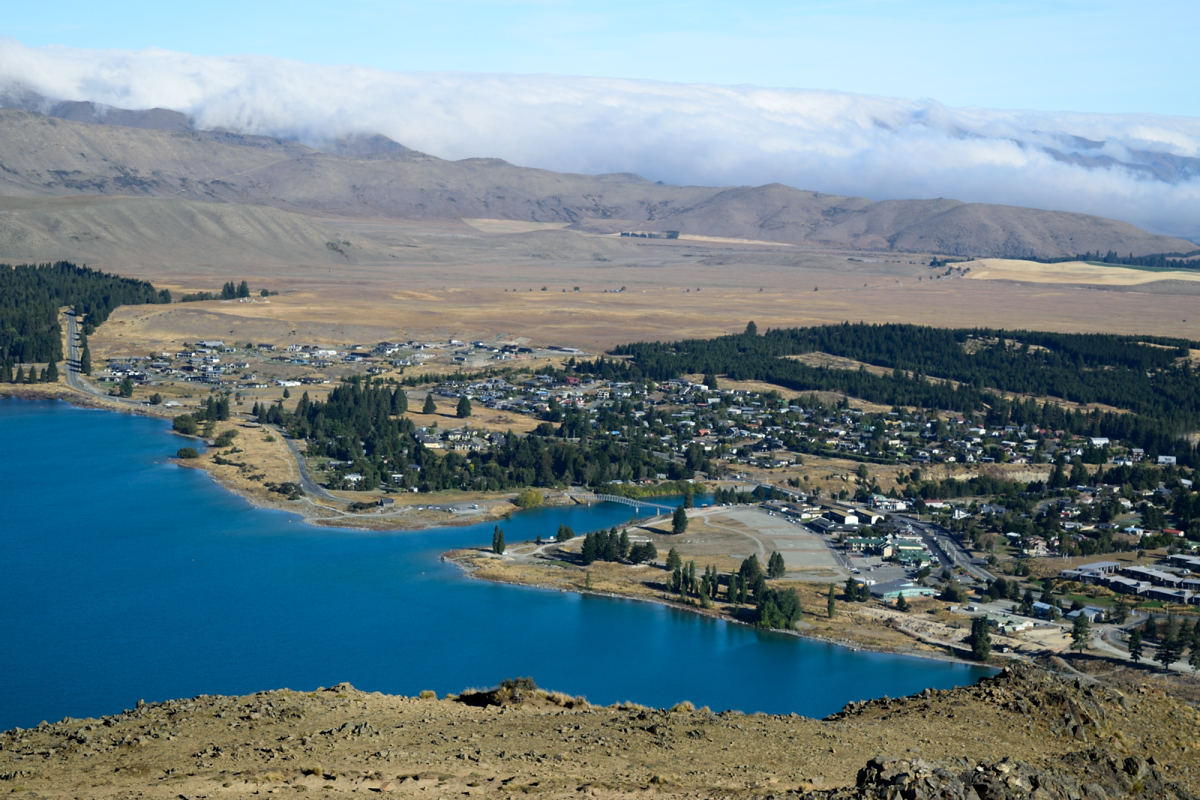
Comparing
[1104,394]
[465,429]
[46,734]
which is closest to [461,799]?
[46,734]

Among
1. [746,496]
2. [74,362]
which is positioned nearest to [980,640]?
[746,496]

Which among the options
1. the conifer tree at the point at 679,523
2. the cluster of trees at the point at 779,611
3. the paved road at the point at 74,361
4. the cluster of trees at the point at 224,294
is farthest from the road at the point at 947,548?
the cluster of trees at the point at 224,294

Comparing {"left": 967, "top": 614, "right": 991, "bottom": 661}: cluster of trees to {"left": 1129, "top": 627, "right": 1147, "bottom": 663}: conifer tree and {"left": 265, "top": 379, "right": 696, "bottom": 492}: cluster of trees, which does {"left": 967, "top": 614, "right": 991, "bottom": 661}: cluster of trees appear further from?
{"left": 265, "top": 379, "right": 696, "bottom": 492}: cluster of trees

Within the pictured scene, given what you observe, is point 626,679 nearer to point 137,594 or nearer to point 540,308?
point 137,594

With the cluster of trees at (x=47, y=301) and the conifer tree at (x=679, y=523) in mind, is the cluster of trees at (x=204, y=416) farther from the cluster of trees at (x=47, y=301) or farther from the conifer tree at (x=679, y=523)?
the conifer tree at (x=679, y=523)

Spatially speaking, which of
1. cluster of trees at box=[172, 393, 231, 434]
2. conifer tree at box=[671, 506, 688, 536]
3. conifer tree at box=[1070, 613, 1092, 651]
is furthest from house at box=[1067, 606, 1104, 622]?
cluster of trees at box=[172, 393, 231, 434]
